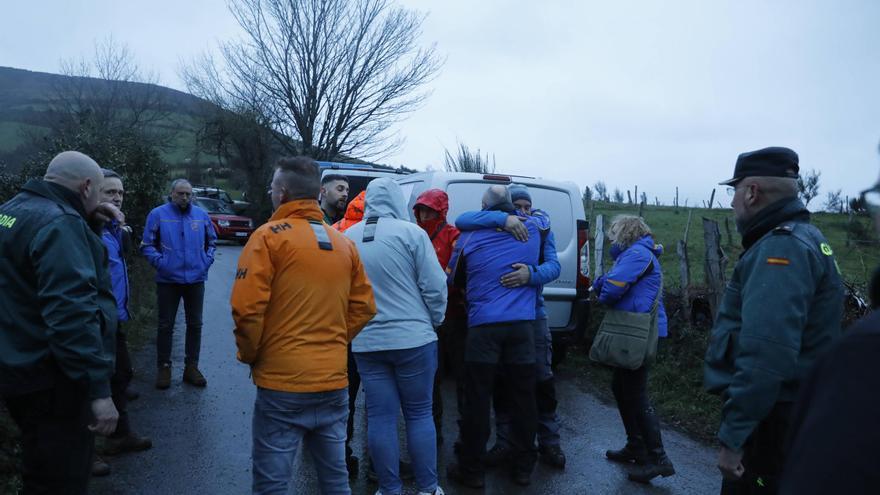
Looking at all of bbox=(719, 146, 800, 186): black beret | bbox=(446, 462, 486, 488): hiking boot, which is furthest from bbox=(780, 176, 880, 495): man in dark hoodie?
bbox=(446, 462, 486, 488): hiking boot

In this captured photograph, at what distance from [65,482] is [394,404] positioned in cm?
174

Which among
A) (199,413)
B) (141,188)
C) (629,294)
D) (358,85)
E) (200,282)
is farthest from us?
(358,85)

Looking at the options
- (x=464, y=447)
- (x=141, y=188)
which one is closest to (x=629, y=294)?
(x=464, y=447)

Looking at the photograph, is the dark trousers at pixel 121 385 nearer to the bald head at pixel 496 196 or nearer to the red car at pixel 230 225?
the bald head at pixel 496 196

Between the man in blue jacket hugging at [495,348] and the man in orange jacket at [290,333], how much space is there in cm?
143

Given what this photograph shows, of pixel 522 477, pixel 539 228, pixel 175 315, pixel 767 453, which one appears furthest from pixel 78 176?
pixel 175 315

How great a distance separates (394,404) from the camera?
3.84m

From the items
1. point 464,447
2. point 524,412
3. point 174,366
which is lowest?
point 174,366

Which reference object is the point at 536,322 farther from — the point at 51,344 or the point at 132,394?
the point at 132,394

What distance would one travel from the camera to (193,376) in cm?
625

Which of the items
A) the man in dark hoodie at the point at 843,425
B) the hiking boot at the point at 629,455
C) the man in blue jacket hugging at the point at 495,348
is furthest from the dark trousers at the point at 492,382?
the man in dark hoodie at the point at 843,425

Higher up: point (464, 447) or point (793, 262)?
point (793, 262)

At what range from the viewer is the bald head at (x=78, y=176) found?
2.92 meters

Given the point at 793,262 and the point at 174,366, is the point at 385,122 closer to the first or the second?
the point at 174,366
